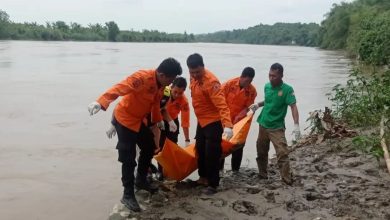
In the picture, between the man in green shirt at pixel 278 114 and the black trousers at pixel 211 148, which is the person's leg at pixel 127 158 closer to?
the black trousers at pixel 211 148

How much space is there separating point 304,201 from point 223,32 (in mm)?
163032

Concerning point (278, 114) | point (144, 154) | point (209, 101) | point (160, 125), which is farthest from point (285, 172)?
point (144, 154)

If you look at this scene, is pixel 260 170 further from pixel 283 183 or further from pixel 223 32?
pixel 223 32

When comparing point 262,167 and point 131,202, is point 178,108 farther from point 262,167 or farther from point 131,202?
point 131,202

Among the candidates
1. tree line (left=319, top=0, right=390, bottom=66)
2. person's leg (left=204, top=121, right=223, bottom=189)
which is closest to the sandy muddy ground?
person's leg (left=204, top=121, right=223, bottom=189)

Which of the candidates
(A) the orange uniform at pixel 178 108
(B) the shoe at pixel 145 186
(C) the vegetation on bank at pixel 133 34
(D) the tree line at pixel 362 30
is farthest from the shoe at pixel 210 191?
(C) the vegetation on bank at pixel 133 34

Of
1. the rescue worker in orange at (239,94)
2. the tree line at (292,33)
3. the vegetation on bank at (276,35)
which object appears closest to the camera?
the rescue worker in orange at (239,94)

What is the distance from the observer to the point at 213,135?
5.30 meters

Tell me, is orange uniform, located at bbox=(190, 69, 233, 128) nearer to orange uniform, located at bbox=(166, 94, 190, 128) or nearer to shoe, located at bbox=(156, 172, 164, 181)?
orange uniform, located at bbox=(166, 94, 190, 128)

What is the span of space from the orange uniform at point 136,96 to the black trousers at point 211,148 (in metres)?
0.76

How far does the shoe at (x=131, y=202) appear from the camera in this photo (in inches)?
191

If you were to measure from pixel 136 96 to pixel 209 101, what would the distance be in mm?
925

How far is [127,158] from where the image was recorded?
4789 mm

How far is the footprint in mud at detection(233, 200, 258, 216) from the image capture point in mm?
4859
